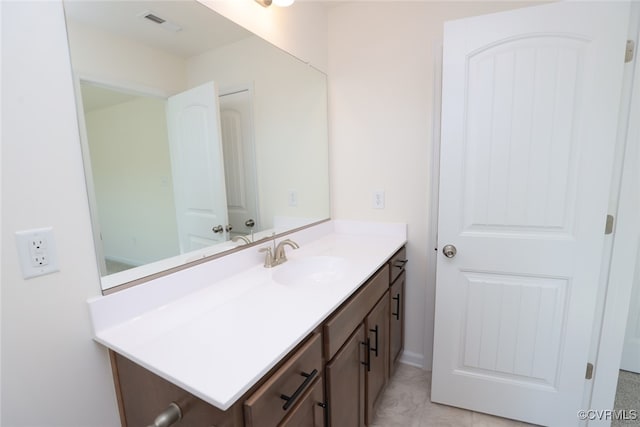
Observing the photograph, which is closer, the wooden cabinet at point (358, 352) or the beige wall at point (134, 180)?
the beige wall at point (134, 180)

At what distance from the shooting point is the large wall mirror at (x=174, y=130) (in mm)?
874

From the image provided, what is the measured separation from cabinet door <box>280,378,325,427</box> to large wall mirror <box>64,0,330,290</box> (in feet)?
2.12

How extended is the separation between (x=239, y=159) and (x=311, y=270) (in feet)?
2.25

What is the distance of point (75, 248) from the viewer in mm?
812

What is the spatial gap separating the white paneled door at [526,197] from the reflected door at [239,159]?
99 cm

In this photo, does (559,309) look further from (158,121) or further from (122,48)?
(122,48)

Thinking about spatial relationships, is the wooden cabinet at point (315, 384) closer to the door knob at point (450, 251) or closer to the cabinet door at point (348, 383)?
the cabinet door at point (348, 383)

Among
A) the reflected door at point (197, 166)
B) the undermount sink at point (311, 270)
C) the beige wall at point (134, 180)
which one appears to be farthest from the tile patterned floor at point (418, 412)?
the beige wall at point (134, 180)

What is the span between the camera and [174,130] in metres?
1.12

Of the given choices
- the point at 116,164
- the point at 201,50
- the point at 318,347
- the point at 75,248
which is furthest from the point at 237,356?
the point at 201,50

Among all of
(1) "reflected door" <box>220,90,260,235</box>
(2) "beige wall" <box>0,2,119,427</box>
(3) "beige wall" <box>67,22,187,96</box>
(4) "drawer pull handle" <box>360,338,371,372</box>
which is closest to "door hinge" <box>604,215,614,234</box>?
(4) "drawer pull handle" <box>360,338,371,372</box>

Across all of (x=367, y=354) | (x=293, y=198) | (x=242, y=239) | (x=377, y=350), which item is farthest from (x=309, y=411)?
(x=293, y=198)

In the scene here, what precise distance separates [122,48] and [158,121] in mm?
238

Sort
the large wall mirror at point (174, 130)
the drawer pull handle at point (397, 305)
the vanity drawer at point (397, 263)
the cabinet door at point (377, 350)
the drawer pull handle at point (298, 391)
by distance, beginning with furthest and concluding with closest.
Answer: the drawer pull handle at point (397, 305), the vanity drawer at point (397, 263), the cabinet door at point (377, 350), the large wall mirror at point (174, 130), the drawer pull handle at point (298, 391)
